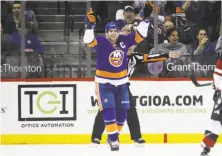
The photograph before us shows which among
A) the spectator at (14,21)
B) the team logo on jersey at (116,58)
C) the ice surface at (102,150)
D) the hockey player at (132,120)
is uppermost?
the spectator at (14,21)

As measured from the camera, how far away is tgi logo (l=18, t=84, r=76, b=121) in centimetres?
842

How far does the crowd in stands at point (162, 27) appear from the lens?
8.55 metres

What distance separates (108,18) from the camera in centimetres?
851

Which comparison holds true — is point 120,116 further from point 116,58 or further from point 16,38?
point 16,38

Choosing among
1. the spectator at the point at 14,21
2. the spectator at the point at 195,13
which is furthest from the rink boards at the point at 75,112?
the spectator at the point at 195,13

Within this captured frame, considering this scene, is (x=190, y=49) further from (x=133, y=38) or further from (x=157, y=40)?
(x=133, y=38)

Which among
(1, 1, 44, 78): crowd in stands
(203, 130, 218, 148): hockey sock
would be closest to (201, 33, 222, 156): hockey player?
(203, 130, 218, 148): hockey sock

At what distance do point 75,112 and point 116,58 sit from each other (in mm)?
1533

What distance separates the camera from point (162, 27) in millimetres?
8656

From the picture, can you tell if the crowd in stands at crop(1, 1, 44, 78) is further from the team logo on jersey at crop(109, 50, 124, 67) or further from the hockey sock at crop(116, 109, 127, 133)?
the team logo on jersey at crop(109, 50, 124, 67)

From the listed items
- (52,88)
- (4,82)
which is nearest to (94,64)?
(52,88)

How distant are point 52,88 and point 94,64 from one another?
62cm

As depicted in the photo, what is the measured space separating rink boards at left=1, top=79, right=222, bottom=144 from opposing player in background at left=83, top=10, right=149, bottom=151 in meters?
1.15

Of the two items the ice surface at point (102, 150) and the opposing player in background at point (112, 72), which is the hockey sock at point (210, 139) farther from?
the opposing player in background at point (112, 72)
